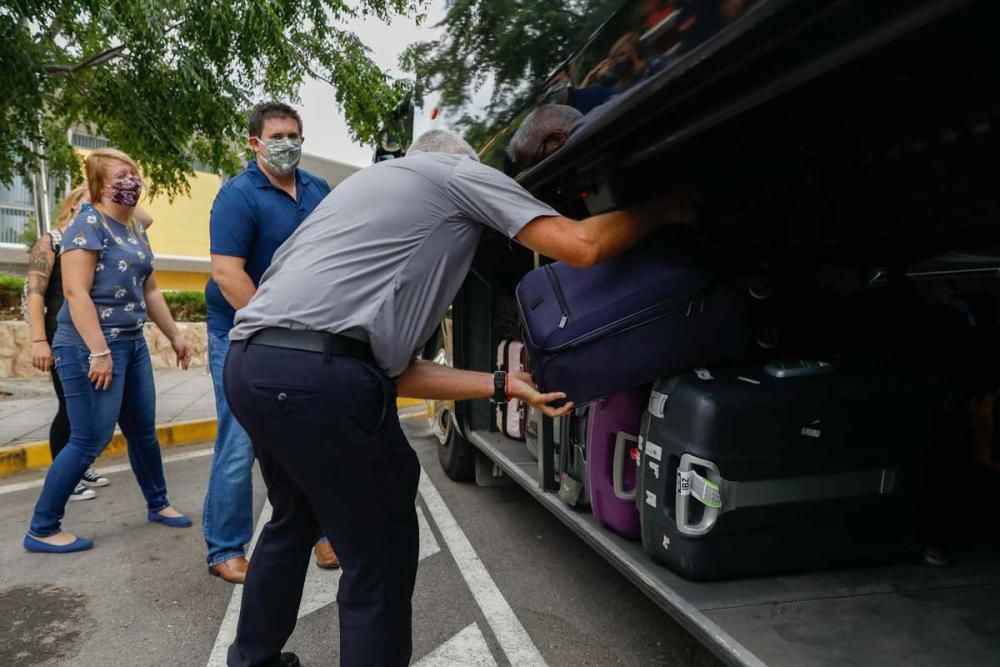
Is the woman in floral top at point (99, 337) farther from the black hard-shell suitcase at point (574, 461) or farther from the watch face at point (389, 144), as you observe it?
the watch face at point (389, 144)

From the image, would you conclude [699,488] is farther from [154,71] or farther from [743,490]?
[154,71]

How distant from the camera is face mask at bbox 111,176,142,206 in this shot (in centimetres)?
356

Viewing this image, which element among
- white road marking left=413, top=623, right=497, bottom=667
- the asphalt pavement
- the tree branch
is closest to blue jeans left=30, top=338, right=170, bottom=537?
the asphalt pavement

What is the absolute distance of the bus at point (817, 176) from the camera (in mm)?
1482

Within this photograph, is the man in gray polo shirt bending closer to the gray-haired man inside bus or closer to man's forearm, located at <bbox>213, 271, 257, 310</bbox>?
the gray-haired man inside bus

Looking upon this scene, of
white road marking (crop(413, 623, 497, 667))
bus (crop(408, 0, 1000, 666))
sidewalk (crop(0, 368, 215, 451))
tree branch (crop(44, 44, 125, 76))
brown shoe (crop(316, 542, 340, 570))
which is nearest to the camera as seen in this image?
bus (crop(408, 0, 1000, 666))

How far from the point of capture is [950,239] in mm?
2742

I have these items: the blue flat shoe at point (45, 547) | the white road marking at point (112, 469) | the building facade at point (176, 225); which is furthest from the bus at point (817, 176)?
the building facade at point (176, 225)

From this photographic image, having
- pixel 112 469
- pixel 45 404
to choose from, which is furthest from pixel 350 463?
pixel 45 404

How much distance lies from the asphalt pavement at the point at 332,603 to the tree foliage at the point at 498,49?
2.07m

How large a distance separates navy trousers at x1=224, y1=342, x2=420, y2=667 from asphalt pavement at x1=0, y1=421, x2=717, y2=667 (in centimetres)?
64

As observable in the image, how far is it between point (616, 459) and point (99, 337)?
242 cm

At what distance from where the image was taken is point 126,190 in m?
3.58

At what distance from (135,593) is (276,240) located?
1588 mm
